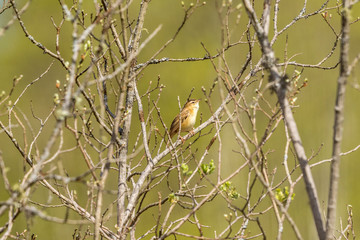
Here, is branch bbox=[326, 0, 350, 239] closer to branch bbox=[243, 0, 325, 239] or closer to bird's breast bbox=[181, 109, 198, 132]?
branch bbox=[243, 0, 325, 239]

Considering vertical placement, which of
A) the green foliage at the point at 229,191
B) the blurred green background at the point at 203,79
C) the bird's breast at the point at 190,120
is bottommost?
the green foliage at the point at 229,191

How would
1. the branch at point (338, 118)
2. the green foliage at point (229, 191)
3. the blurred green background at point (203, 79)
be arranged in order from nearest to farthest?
the branch at point (338, 118) < the green foliage at point (229, 191) < the blurred green background at point (203, 79)

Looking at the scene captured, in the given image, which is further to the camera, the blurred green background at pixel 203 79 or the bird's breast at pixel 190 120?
the blurred green background at pixel 203 79

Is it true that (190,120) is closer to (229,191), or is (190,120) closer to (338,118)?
(229,191)

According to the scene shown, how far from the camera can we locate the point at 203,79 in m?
16.6

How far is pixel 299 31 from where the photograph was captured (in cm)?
1830

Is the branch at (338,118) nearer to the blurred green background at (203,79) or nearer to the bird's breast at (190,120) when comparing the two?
the bird's breast at (190,120)

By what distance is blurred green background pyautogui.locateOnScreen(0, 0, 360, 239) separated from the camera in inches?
637

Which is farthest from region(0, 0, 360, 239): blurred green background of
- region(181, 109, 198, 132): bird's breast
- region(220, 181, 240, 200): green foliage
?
region(220, 181, 240, 200): green foliage

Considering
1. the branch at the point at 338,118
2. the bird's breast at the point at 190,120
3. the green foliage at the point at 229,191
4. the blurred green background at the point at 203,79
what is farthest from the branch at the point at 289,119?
the blurred green background at the point at 203,79

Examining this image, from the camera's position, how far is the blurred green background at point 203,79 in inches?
637

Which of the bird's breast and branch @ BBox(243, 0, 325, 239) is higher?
the bird's breast

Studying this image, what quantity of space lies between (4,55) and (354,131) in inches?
418

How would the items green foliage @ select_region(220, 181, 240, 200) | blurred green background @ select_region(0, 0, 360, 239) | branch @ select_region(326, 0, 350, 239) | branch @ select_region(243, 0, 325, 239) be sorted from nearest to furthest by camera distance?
branch @ select_region(326, 0, 350, 239) < branch @ select_region(243, 0, 325, 239) < green foliage @ select_region(220, 181, 240, 200) < blurred green background @ select_region(0, 0, 360, 239)
